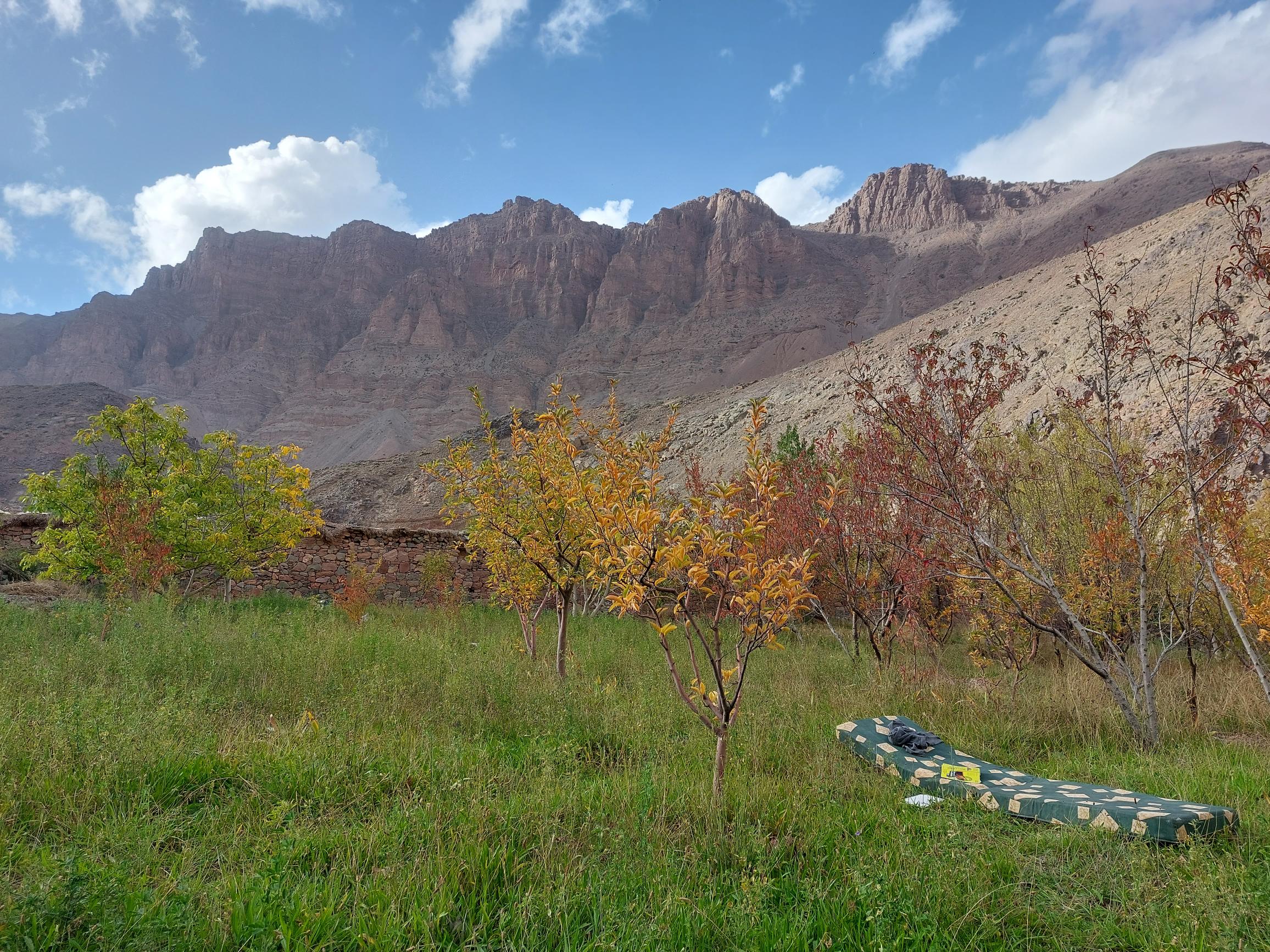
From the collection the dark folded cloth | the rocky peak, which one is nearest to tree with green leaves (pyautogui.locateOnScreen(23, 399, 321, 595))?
the dark folded cloth

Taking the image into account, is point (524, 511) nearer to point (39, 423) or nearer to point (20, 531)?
point (20, 531)

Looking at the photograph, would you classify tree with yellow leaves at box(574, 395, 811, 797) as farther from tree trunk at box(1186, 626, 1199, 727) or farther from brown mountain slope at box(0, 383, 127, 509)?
brown mountain slope at box(0, 383, 127, 509)

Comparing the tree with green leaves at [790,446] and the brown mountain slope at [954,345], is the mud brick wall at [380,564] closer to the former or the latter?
the tree with green leaves at [790,446]

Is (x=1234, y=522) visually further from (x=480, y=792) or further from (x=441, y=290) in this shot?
(x=441, y=290)

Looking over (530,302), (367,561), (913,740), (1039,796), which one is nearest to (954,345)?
(367,561)

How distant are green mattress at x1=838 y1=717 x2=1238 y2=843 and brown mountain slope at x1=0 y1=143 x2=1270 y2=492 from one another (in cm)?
5566

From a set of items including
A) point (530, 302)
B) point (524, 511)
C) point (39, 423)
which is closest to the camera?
point (524, 511)

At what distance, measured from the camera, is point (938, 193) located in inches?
3359

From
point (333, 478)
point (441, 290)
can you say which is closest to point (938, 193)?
point (441, 290)

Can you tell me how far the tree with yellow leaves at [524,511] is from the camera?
589 cm

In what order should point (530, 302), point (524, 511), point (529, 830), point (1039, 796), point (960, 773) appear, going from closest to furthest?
point (529, 830), point (1039, 796), point (960, 773), point (524, 511), point (530, 302)

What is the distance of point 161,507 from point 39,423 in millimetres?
64311

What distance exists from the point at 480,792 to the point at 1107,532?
21.3ft

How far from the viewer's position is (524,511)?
20.6 ft
